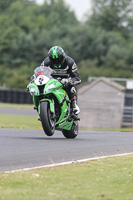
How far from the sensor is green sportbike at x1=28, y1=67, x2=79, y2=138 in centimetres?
966

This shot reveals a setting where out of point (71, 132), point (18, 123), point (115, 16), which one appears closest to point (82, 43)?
point (115, 16)

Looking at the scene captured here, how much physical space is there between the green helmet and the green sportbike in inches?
10.5

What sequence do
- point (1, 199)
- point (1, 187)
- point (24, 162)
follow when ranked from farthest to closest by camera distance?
point (24, 162)
point (1, 187)
point (1, 199)

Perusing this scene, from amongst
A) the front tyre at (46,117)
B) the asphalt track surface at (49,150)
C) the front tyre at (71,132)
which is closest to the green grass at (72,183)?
the asphalt track surface at (49,150)

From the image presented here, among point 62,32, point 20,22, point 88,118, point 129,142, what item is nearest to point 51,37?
point 62,32

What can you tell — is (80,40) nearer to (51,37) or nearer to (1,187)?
(51,37)

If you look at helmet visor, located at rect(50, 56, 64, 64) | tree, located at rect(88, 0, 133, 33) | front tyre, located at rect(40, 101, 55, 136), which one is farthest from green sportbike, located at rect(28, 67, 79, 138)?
tree, located at rect(88, 0, 133, 33)

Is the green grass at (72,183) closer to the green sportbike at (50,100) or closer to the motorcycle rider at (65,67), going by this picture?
the green sportbike at (50,100)

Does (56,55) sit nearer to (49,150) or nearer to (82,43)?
(49,150)

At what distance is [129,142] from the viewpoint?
10.7 meters

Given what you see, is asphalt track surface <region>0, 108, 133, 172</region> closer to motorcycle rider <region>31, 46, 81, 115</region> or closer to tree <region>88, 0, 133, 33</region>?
motorcycle rider <region>31, 46, 81, 115</region>

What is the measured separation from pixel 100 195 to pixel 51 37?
7679cm

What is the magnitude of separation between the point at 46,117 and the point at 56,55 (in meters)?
1.43

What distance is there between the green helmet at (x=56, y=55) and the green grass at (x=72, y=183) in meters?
3.45
